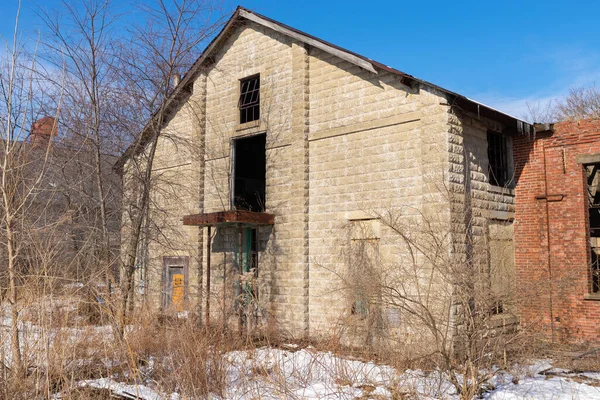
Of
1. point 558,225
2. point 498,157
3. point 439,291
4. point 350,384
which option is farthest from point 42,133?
point 558,225

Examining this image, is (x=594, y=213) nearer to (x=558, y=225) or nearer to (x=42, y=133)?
(x=558, y=225)

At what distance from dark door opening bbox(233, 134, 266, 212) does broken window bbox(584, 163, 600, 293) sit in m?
9.51

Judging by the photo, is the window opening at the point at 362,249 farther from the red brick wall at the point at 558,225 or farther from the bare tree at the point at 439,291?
the red brick wall at the point at 558,225

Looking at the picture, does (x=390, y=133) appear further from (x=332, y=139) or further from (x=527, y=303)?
(x=527, y=303)

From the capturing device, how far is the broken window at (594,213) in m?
12.8

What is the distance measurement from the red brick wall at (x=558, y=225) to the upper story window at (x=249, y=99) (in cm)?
727

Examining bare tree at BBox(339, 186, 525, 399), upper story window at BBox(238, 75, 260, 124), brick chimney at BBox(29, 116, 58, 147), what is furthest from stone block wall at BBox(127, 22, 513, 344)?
brick chimney at BBox(29, 116, 58, 147)

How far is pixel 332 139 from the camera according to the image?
13.3 m

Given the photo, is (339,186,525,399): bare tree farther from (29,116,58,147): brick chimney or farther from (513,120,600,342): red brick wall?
(29,116,58,147): brick chimney

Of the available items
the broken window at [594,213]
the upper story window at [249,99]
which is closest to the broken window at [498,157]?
the broken window at [594,213]

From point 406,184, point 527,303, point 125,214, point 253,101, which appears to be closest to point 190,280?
point 125,214

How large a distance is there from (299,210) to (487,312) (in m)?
6.70

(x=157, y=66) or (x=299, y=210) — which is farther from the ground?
(x=157, y=66)

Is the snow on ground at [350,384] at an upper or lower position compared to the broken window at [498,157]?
lower
